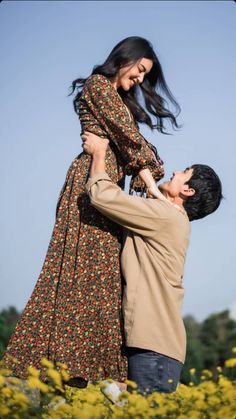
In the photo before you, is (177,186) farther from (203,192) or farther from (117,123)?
(117,123)

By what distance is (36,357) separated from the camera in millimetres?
3580

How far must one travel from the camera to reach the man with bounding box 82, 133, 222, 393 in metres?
3.53

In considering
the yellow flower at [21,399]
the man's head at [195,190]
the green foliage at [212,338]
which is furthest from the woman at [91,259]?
the green foliage at [212,338]

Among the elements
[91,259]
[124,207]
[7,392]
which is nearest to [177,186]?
[124,207]

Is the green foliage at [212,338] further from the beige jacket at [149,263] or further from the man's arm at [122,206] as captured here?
the man's arm at [122,206]

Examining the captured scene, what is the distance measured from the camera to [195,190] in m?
3.89

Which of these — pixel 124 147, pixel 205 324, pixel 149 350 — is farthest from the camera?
pixel 205 324

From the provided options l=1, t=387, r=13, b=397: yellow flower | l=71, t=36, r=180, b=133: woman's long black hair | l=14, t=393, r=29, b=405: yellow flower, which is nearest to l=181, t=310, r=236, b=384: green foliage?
l=71, t=36, r=180, b=133: woman's long black hair

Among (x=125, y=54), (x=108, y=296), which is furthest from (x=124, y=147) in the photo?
(x=108, y=296)

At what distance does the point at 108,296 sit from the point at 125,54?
124cm

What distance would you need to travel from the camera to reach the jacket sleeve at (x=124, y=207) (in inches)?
138

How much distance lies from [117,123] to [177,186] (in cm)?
47

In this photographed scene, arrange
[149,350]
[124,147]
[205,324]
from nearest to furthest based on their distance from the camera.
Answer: [149,350] < [124,147] < [205,324]

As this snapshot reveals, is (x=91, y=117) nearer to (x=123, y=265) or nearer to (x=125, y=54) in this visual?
(x=125, y=54)
